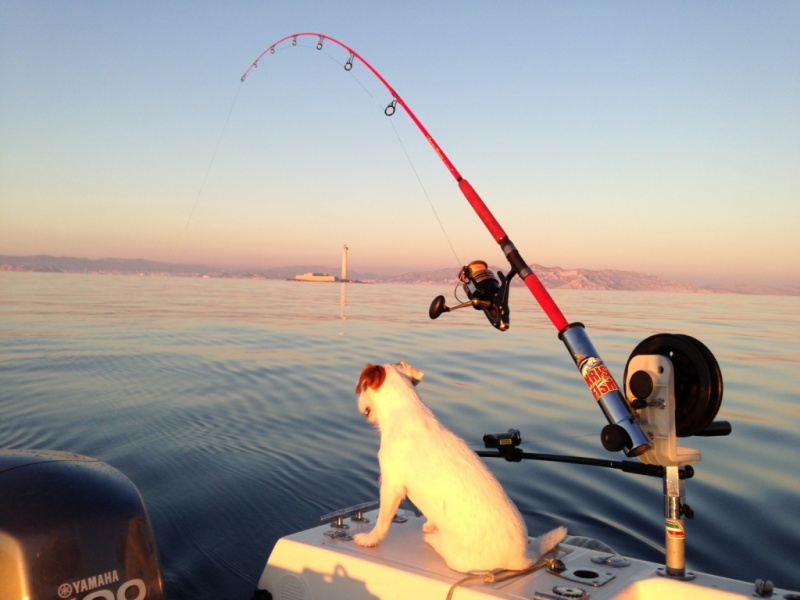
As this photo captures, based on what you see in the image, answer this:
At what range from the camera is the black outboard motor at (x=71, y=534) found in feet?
9.35

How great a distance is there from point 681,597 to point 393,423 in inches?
64.9

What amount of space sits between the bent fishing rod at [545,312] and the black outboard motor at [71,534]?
1.85 meters

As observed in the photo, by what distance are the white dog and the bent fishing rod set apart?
537mm

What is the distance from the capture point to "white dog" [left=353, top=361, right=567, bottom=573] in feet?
11.8

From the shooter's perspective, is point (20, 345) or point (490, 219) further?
point (20, 345)

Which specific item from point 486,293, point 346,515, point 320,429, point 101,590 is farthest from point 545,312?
point 320,429

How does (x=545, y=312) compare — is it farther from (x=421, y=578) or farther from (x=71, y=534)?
(x=71, y=534)

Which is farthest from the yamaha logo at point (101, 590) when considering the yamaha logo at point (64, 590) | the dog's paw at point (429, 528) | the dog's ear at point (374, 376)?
the dog's paw at point (429, 528)

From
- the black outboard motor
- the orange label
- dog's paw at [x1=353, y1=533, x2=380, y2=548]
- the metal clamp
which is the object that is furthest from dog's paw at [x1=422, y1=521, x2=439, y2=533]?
the black outboard motor

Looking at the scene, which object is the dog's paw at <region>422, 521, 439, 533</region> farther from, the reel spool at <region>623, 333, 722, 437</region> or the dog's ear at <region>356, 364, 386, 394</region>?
the reel spool at <region>623, 333, 722, 437</region>

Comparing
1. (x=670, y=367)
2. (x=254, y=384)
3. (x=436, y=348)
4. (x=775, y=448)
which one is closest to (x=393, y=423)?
(x=670, y=367)

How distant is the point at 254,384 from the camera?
13.1 m

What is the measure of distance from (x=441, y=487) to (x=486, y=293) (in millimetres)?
1131

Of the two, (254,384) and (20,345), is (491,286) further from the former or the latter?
(20,345)
